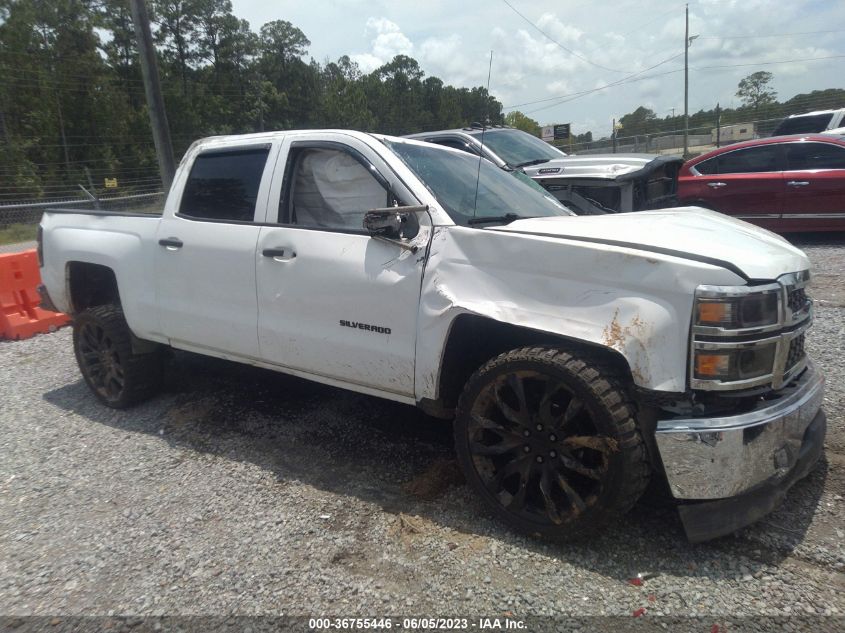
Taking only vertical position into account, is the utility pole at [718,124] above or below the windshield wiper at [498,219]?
above

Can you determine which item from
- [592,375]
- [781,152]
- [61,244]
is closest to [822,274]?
[781,152]

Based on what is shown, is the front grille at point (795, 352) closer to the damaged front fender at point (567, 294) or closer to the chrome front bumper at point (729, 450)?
the chrome front bumper at point (729, 450)

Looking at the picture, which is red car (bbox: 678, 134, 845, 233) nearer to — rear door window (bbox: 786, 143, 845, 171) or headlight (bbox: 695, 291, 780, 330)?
rear door window (bbox: 786, 143, 845, 171)

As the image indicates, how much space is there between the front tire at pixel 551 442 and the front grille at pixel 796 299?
772mm

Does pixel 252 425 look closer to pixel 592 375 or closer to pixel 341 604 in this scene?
pixel 341 604

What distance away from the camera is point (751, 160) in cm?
947

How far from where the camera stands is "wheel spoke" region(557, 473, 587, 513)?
2.69m

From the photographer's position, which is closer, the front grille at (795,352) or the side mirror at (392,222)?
the front grille at (795,352)

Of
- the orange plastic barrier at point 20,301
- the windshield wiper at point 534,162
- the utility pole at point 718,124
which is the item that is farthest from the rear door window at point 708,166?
the utility pole at point 718,124

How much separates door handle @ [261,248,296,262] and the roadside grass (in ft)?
60.6

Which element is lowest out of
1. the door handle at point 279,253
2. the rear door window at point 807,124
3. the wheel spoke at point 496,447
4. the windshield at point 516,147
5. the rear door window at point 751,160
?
the wheel spoke at point 496,447

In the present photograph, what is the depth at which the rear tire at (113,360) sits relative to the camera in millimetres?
4527

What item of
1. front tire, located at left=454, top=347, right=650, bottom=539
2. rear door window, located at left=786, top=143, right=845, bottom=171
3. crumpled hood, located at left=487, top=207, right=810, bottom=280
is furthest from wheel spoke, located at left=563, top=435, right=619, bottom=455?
rear door window, located at left=786, top=143, right=845, bottom=171

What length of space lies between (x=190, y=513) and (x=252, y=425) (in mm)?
1093
